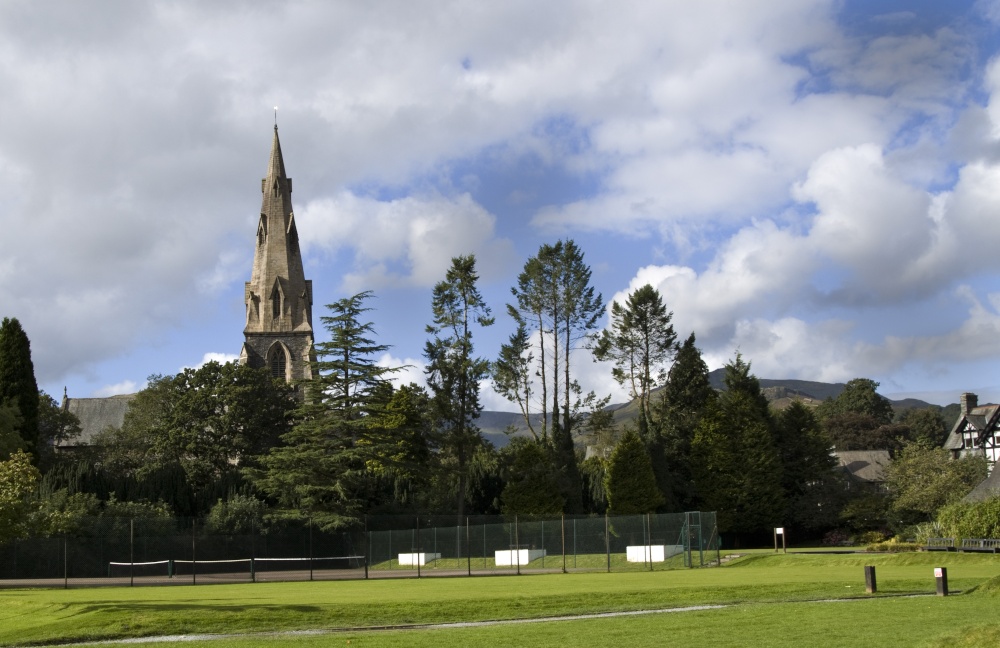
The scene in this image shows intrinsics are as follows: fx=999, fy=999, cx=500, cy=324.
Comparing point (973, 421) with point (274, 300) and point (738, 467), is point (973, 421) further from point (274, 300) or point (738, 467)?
point (274, 300)

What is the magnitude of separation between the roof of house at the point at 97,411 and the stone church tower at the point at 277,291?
1374cm

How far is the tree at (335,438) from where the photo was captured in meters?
48.5

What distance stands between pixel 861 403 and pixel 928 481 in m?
59.8

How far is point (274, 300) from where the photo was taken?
288ft

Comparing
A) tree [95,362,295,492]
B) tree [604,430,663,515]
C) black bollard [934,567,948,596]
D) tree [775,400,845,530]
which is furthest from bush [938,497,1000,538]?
tree [95,362,295,492]

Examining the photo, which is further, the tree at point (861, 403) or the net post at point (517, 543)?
the tree at point (861, 403)

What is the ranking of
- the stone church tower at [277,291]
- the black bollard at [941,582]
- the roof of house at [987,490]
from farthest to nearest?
the stone church tower at [277,291]
the roof of house at [987,490]
the black bollard at [941,582]

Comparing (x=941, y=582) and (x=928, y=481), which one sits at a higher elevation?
(x=928, y=481)

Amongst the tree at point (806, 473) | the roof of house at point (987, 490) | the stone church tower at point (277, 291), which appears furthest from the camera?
the stone church tower at point (277, 291)

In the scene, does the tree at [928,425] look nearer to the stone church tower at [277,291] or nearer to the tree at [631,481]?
the tree at [631,481]

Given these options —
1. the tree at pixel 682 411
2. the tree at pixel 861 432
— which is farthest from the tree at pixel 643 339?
the tree at pixel 861 432

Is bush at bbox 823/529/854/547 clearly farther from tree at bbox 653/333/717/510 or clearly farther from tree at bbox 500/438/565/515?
tree at bbox 500/438/565/515

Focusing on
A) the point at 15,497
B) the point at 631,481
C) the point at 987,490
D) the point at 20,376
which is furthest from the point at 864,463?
the point at 15,497

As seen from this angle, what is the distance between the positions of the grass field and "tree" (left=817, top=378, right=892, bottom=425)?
8669 cm
